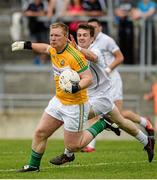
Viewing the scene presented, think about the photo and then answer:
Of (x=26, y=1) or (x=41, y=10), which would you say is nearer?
(x=41, y=10)

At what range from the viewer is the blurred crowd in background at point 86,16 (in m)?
23.5

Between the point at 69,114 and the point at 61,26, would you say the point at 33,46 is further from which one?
the point at 69,114

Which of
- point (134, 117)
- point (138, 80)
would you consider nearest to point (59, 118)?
point (134, 117)

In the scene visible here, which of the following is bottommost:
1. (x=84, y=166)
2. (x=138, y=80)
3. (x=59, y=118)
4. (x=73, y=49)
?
(x=138, y=80)

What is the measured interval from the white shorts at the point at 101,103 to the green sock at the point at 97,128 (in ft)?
1.82

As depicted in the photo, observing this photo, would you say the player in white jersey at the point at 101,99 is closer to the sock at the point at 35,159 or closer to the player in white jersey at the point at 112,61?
the player in white jersey at the point at 112,61

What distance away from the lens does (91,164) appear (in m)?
13.0

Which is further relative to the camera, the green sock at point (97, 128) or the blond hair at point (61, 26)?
the green sock at point (97, 128)

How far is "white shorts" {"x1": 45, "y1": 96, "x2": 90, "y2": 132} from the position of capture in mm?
11773

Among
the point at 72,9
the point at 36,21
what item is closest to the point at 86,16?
the point at 72,9

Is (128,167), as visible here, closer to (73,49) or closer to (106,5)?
(73,49)

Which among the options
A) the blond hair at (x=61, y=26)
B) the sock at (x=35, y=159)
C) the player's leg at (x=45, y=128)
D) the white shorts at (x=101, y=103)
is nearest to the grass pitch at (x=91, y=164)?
Result: the sock at (x=35, y=159)

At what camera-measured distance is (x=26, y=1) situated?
25.8 metres

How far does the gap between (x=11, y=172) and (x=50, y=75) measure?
11.9 metres
